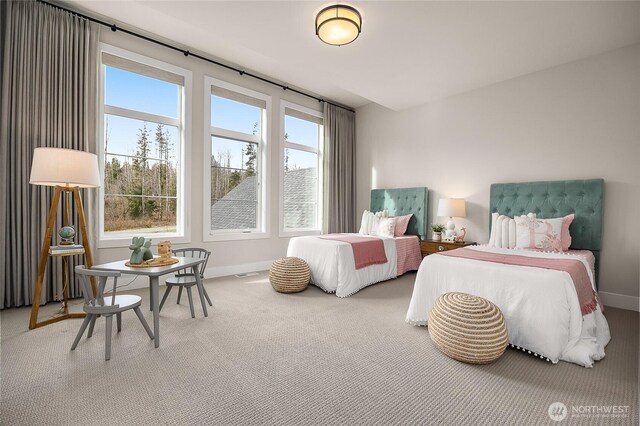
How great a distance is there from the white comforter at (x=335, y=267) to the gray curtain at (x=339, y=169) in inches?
69.9

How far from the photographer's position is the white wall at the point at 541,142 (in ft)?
10.8

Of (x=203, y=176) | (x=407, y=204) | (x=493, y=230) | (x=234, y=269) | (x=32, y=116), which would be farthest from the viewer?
(x=407, y=204)

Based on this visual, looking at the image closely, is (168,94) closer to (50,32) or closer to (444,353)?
(50,32)

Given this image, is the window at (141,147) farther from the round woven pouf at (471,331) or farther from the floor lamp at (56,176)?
the round woven pouf at (471,331)

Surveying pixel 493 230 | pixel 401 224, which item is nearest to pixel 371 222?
pixel 401 224

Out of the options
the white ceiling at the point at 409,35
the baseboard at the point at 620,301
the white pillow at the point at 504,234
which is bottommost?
the baseboard at the point at 620,301

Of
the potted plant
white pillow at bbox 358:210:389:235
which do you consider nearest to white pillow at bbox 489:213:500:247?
the potted plant

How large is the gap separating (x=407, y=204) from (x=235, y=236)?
117 inches

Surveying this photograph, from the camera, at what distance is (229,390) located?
1.69 meters

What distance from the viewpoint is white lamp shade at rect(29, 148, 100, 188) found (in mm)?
2516

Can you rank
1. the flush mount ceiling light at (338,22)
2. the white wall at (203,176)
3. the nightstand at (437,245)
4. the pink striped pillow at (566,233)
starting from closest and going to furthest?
the flush mount ceiling light at (338,22), the pink striped pillow at (566,233), the white wall at (203,176), the nightstand at (437,245)

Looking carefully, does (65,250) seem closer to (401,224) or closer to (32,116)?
(32,116)

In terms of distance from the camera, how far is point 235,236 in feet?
15.3

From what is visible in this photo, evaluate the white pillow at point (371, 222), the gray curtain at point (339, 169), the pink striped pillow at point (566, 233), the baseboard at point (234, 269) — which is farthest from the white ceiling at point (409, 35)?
the baseboard at point (234, 269)
